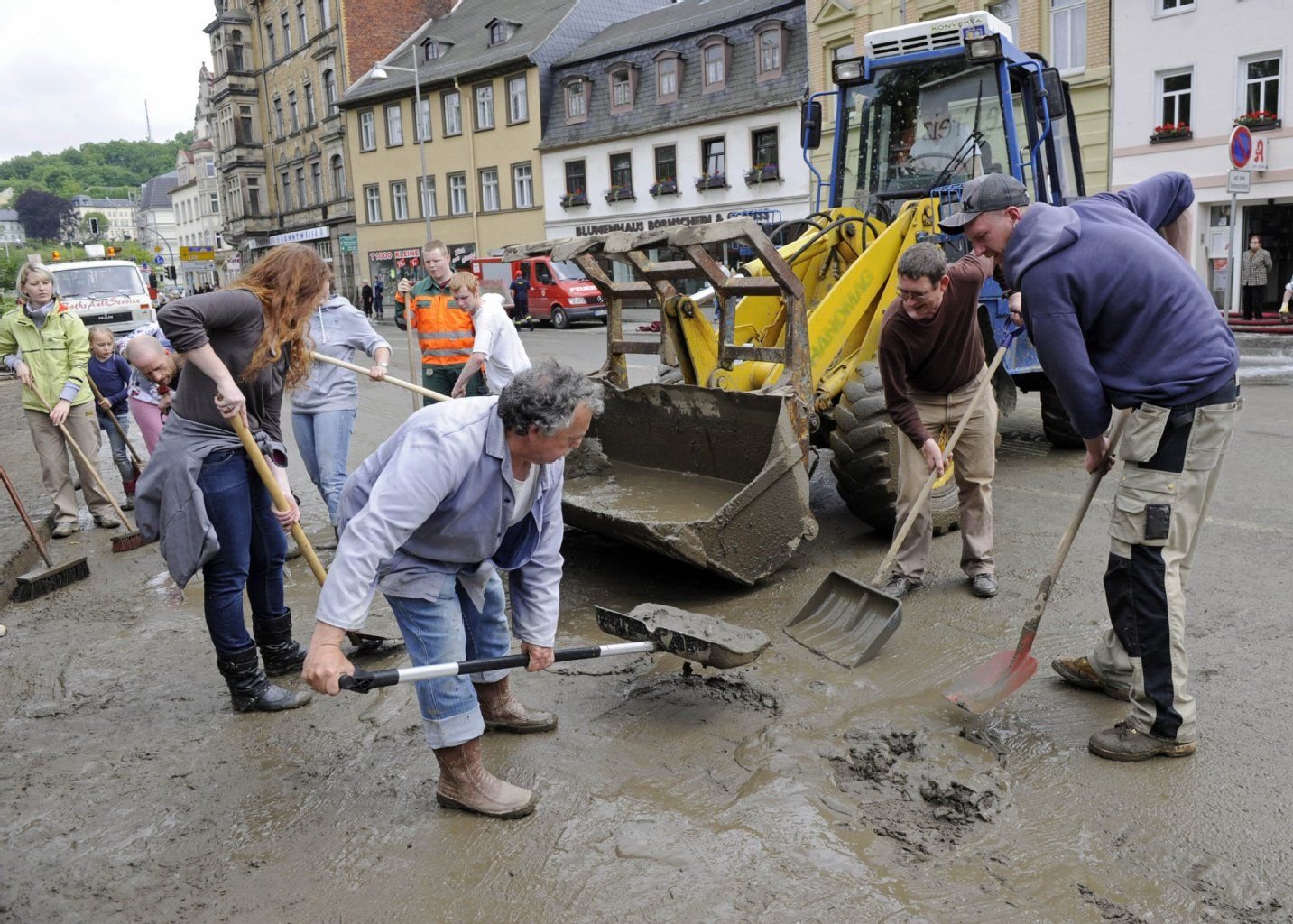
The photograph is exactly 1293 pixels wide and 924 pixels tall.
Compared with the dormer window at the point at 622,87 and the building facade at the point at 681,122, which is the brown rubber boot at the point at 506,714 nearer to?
the building facade at the point at 681,122

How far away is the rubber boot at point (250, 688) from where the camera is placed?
13.0ft

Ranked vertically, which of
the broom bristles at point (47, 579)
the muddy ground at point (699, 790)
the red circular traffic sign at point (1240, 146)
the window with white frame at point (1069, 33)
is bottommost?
the muddy ground at point (699, 790)

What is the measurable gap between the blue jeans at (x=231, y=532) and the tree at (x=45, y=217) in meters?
105

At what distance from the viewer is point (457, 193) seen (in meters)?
37.9

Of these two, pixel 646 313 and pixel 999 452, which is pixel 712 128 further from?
pixel 999 452

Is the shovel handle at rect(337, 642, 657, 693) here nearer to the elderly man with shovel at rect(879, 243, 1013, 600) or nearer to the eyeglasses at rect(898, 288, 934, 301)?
the elderly man with shovel at rect(879, 243, 1013, 600)

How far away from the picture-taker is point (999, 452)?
7.81m

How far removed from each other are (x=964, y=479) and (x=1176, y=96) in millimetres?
18832

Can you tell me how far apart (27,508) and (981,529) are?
6712 millimetres

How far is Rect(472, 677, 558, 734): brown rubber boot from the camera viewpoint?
12.0 ft

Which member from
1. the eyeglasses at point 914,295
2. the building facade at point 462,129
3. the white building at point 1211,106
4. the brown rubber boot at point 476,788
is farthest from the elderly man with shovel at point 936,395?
the building facade at point 462,129

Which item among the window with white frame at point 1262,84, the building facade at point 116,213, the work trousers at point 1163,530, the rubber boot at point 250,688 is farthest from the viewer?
the building facade at point 116,213

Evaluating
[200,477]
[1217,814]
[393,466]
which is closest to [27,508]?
[200,477]

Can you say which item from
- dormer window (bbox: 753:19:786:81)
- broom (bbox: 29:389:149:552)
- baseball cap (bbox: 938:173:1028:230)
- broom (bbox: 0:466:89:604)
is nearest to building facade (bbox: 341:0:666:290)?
dormer window (bbox: 753:19:786:81)
